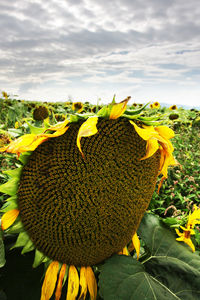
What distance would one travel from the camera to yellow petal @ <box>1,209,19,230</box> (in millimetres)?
1038

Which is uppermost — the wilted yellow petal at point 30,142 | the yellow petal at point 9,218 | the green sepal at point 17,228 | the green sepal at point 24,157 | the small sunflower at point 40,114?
the wilted yellow petal at point 30,142

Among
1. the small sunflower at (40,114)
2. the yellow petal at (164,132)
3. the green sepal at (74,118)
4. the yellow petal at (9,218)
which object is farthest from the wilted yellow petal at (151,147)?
the small sunflower at (40,114)

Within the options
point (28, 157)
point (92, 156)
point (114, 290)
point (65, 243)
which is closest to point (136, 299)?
point (114, 290)

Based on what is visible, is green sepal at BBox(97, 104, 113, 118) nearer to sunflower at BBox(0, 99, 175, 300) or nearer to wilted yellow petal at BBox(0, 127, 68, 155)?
sunflower at BBox(0, 99, 175, 300)

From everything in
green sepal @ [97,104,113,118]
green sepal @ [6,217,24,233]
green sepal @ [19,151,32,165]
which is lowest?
green sepal @ [6,217,24,233]

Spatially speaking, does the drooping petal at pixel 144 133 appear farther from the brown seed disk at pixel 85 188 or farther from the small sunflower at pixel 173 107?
the small sunflower at pixel 173 107

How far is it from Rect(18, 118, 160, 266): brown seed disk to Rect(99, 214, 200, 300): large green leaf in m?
0.14

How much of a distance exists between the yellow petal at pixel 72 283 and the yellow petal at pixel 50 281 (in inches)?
2.5

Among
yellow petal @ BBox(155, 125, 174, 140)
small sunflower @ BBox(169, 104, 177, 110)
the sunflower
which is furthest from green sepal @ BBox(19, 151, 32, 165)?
small sunflower @ BBox(169, 104, 177, 110)

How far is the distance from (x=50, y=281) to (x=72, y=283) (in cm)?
10

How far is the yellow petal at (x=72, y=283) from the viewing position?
3.56 feet

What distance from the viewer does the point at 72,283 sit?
109cm

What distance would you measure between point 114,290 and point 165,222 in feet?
1.53

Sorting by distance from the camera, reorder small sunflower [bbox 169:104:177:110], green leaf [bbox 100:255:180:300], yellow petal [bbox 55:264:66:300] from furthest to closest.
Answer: small sunflower [bbox 169:104:177:110] < yellow petal [bbox 55:264:66:300] < green leaf [bbox 100:255:180:300]
